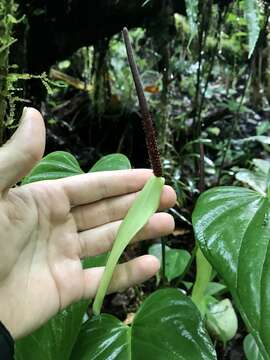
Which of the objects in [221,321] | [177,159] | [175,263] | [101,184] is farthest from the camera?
[177,159]

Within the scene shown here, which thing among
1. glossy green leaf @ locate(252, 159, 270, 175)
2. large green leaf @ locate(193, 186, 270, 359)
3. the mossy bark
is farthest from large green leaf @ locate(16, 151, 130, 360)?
glossy green leaf @ locate(252, 159, 270, 175)

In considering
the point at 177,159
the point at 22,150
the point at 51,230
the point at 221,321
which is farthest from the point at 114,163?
the point at 177,159

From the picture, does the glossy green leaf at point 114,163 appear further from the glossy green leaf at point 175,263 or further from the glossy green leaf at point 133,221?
the glossy green leaf at point 175,263

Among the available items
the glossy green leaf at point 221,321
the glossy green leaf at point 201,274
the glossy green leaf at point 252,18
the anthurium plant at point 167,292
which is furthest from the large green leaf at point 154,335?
the glossy green leaf at point 252,18

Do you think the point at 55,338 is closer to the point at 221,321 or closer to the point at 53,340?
the point at 53,340

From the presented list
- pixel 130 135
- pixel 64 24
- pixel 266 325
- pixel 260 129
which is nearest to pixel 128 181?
pixel 266 325
